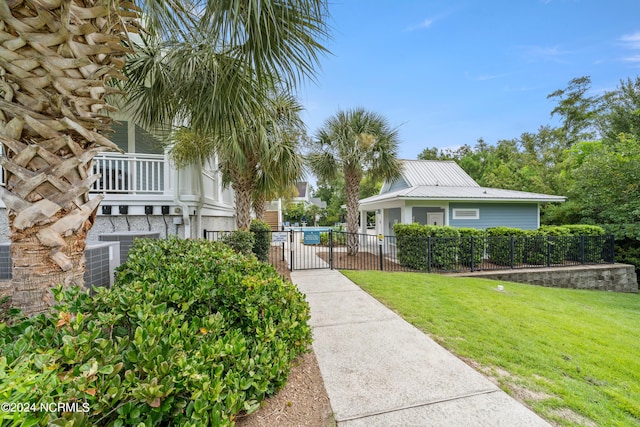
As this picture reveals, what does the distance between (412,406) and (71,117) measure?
3.95 m

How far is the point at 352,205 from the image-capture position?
1221 cm

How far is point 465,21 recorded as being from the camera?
10.7 meters

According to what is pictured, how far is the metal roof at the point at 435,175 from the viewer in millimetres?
15070

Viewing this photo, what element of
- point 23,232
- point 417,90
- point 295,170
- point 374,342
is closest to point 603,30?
point 417,90

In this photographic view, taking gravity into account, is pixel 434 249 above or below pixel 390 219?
below

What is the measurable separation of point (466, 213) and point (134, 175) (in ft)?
43.0

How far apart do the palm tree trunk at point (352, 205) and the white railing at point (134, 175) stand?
24.0 ft

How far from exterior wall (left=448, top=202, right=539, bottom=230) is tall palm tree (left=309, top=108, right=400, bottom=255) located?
3799 mm

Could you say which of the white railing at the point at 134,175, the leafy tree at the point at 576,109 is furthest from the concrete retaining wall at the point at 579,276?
the leafy tree at the point at 576,109

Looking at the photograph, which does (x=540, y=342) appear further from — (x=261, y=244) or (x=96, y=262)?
(x=261, y=244)

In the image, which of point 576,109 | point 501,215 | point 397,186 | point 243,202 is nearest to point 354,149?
point 243,202

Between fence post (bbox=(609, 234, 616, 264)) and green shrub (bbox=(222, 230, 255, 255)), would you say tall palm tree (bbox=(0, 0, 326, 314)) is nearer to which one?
green shrub (bbox=(222, 230, 255, 255))

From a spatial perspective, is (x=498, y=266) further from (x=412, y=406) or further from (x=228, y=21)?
(x=228, y=21)

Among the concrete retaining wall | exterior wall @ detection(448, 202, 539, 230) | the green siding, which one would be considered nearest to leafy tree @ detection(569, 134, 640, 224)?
the concrete retaining wall
